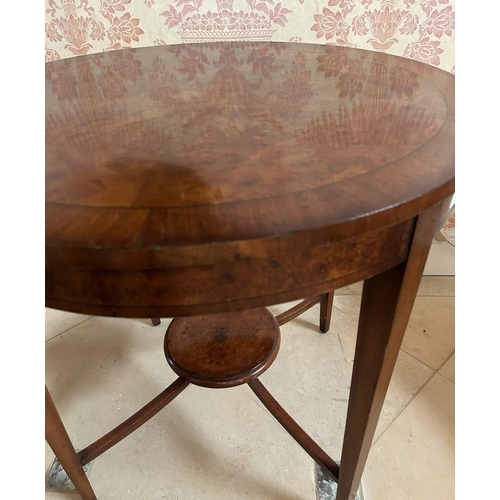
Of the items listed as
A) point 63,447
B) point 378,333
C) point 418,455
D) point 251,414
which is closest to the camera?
point 378,333

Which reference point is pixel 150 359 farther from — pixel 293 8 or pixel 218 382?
pixel 293 8

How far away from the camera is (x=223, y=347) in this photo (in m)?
0.91

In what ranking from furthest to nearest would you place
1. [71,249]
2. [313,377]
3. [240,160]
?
[313,377]
[240,160]
[71,249]

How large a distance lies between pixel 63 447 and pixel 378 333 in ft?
1.85

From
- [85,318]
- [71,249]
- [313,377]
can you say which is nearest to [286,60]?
[71,249]

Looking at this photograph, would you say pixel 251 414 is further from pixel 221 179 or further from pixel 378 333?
pixel 221 179

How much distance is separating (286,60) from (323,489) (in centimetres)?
86

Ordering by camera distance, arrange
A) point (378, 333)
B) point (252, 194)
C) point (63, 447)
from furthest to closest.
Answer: point (63, 447), point (378, 333), point (252, 194)

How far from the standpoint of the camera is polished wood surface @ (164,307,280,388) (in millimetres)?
841

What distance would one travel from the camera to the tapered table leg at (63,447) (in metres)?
0.65

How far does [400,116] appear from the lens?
0.51m

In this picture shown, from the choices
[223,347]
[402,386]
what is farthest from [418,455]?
[223,347]

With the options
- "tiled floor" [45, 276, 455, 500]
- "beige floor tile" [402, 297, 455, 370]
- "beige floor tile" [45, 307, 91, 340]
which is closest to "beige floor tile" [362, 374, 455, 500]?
"tiled floor" [45, 276, 455, 500]

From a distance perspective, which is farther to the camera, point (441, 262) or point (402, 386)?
point (441, 262)
